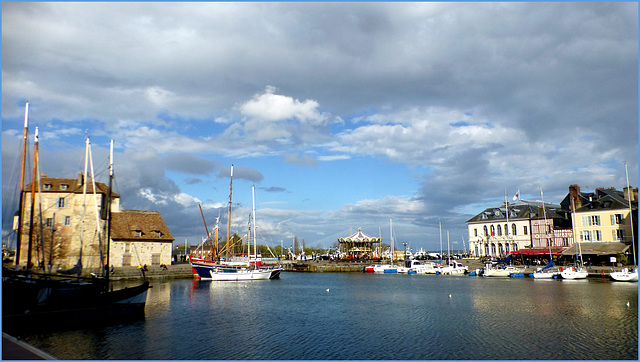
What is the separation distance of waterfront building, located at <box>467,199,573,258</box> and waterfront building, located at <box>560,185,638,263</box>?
8235mm

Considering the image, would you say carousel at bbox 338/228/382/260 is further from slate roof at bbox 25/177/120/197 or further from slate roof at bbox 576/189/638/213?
slate roof at bbox 25/177/120/197

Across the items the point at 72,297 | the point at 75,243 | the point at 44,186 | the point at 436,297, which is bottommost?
the point at 436,297

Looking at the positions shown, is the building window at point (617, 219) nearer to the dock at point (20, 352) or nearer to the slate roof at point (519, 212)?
the slate roof at point (519, 212)

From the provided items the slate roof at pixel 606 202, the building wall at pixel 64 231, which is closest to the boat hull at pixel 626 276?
the slate roof at pixel 606 202

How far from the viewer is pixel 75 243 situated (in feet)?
200

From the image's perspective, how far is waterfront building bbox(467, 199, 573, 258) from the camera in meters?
80.6

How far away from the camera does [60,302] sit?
97.0 feet

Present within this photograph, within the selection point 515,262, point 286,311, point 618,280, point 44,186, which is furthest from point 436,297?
point 44,186

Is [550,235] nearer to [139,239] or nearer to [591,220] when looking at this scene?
[591,220]

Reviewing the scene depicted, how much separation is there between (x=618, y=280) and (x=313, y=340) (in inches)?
1902

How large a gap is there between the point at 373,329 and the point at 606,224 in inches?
2246

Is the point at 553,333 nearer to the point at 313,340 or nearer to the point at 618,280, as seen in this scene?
the point at 313,340

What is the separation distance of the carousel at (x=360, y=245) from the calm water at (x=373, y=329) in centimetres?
5913

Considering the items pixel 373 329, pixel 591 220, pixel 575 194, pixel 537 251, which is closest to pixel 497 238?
pixel 537 251
